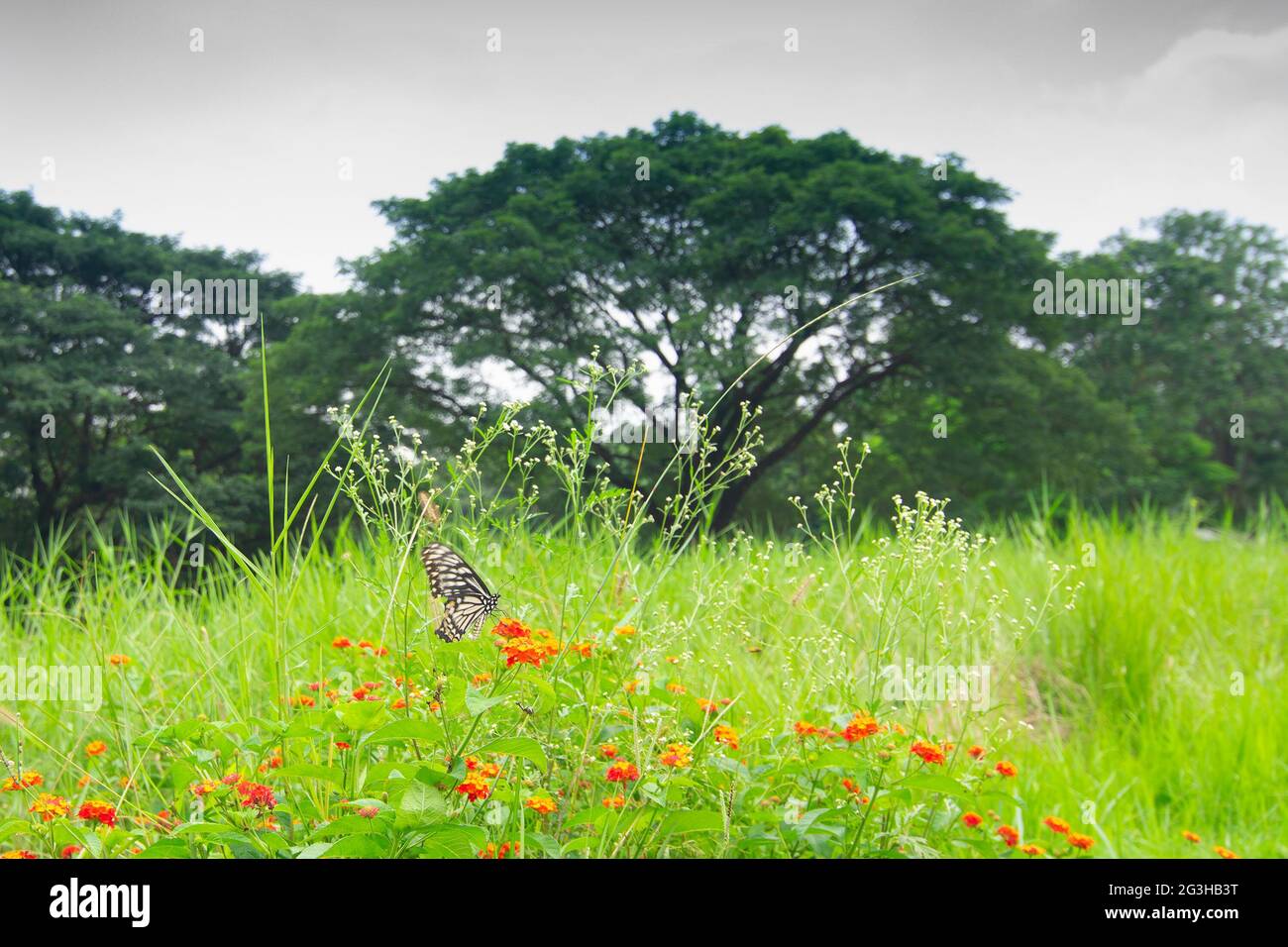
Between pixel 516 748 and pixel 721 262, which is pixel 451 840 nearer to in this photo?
pixel 516 748

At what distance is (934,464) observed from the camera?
53.2 feet

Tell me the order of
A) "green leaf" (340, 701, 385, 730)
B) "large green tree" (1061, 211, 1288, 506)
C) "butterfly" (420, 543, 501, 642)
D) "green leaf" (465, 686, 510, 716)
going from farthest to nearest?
"large green tree" (1061, 211, 1288, 506) < "butterfly" (420, 543, 501, 642) < "green leaf" (340, 701, 385, 730) < "green leaf" (465, 686, 510, 716)

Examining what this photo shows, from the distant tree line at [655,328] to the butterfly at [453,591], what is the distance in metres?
12.5

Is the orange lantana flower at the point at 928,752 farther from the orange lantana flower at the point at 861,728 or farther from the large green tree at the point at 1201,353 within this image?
the large green tree at the point at 1201,353

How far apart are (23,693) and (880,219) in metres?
16.0

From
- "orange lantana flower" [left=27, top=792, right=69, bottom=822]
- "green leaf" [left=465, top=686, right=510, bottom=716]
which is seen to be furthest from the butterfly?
"orange lantana flower" [left=27, top=792, right=69, bottom=822]

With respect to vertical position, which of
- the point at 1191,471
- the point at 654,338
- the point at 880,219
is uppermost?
the point at 880,219

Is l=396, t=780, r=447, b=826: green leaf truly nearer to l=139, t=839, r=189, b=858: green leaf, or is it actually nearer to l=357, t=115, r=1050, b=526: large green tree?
l=139, t=839, r=189, b=858: green leaf

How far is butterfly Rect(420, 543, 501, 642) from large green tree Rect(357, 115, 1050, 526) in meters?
13.0

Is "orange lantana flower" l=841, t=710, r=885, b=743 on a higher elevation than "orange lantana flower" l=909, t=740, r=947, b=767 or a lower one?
higher

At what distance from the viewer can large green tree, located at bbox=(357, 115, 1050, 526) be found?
50.5ft

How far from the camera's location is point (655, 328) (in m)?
16.1
